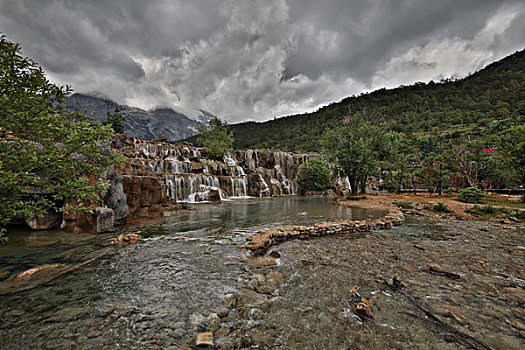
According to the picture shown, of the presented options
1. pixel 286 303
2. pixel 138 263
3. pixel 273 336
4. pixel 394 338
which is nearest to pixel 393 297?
pixel 394 338

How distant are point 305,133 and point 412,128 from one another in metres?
48.8

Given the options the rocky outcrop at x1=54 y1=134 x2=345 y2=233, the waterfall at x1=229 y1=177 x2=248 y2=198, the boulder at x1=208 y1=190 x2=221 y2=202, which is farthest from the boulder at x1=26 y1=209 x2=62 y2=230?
the waterfall at x1=229 y1=177 x2=248 y2=198

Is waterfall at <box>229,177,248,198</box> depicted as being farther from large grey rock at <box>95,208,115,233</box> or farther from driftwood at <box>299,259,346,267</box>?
driftwood at <box>299,259,346,267</box>

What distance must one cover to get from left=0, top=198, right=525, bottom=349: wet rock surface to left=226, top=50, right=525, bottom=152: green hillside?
76.1 meters

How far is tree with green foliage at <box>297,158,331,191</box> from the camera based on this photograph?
40562mm

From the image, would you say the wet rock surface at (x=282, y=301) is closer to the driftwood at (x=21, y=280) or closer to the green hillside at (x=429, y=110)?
the driftwood at (x=21, y=280)

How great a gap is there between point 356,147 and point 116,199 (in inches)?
913

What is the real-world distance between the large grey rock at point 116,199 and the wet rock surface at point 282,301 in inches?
169

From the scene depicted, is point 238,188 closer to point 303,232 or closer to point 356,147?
point 356,147

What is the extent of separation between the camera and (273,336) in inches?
109

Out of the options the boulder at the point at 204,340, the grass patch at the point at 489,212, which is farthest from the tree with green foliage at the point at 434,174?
the boulder at the point at 204,340

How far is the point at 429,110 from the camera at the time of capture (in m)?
99.9

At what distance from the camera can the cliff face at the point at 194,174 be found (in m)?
13.7

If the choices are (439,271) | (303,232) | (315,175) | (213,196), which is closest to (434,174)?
(315,175)
